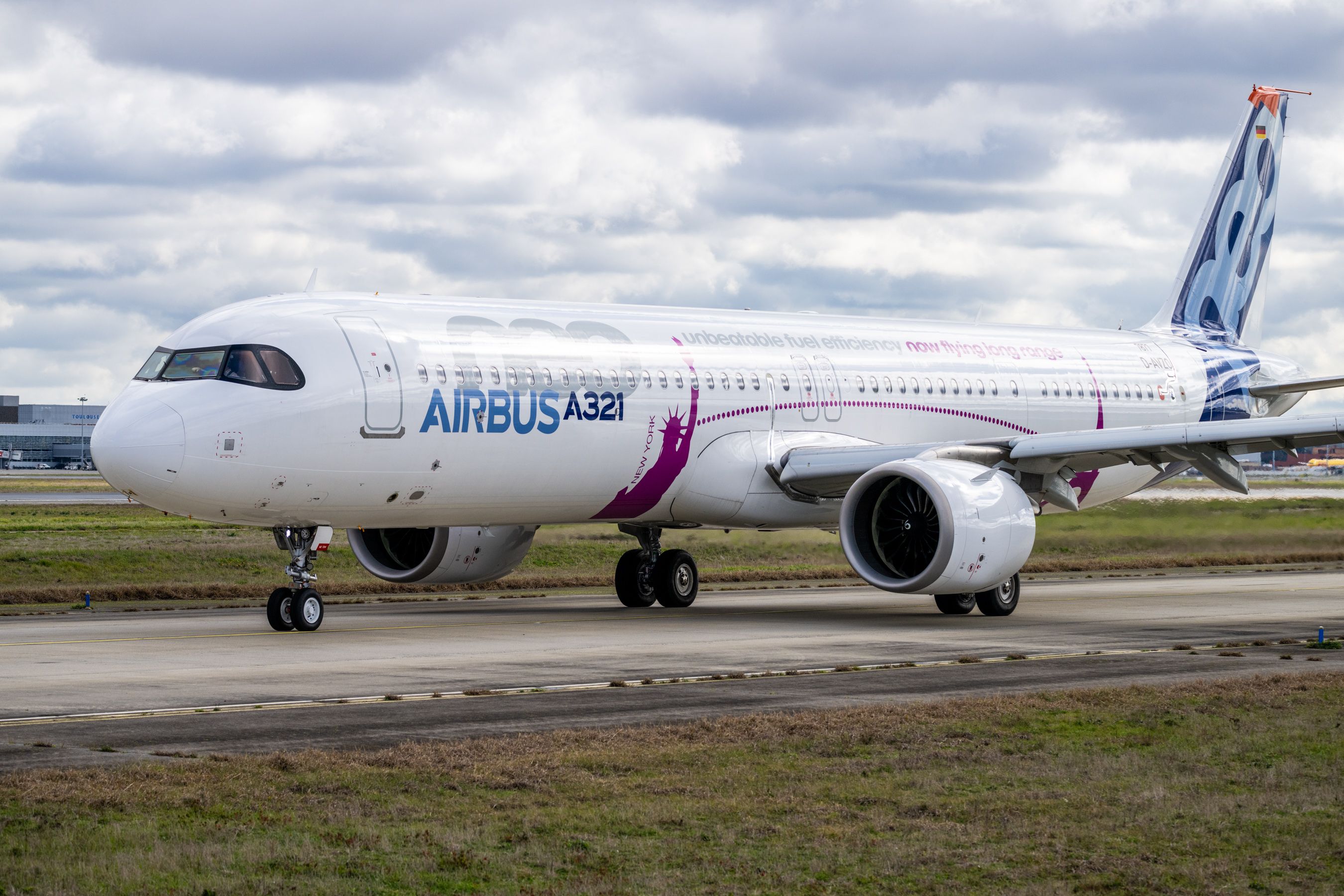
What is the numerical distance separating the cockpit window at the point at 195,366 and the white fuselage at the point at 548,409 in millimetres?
136

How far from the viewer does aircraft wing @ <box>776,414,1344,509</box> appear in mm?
23203

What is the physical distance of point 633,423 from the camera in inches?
927

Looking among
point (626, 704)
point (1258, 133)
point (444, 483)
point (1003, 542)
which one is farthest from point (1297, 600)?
point (626, 704)

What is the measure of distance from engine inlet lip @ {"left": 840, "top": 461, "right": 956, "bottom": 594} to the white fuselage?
222 centimetres

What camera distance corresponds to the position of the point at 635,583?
27.3 metres

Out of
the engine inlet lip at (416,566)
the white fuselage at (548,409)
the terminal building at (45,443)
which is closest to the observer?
the white fuselage at (548,409)

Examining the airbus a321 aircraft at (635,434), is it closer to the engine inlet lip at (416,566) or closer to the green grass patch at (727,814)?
the engine inlet lip at (416,566)

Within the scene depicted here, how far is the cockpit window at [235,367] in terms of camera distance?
786 inches

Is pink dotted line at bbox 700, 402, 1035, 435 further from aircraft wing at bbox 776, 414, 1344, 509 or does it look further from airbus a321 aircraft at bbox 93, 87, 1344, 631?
aircraft wing at bbox 776, 414, 1344, 509

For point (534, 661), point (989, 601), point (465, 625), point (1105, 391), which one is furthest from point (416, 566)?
point (1105, 391)

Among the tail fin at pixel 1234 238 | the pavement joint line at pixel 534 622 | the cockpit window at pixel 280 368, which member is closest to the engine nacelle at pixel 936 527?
the pavement joint line at pixel 534 622

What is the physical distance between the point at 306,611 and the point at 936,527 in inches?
344

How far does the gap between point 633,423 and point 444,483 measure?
326 cm

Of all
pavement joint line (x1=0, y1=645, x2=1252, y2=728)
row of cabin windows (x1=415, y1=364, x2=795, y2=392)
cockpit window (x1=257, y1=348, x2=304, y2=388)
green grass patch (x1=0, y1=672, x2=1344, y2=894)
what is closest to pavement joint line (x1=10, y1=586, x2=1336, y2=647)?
cockpit window (x1=257, y1=348, x2=304, y2=388)
